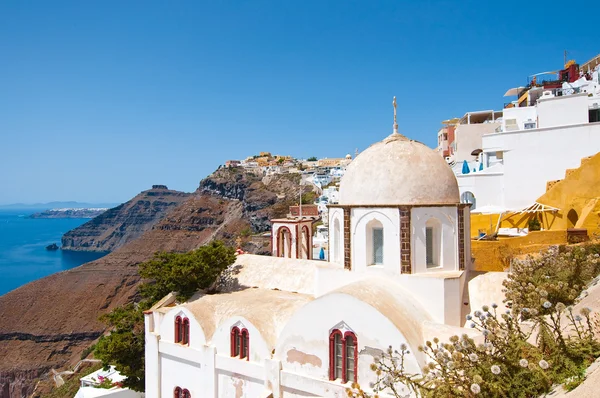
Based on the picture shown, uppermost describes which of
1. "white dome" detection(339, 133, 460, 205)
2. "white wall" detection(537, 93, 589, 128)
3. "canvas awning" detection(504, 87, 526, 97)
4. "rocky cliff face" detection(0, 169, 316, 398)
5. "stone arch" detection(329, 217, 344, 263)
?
"canvas awning" detection(504, 87, 526, 97)

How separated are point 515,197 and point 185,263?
794 inches

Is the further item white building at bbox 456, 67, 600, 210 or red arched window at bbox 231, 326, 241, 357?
white building at bbox 456, 67, 600, 210

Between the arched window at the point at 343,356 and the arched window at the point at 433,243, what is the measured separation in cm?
389

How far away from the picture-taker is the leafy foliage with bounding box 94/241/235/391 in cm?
1780

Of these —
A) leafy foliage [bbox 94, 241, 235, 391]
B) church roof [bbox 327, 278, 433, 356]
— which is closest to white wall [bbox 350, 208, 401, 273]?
church roof [bbox 327, 278, 433, 356]

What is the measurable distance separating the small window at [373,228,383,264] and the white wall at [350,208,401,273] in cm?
22

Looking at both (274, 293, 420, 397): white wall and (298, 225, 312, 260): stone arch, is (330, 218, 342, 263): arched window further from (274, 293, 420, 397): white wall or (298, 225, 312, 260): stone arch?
(298, 225, 312, 260): stone arch

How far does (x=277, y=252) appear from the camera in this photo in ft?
68.3

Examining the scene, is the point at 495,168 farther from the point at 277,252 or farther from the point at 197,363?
the point at 197,363

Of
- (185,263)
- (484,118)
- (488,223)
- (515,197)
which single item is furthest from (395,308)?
(484,118)

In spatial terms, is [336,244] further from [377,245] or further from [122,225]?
[122,225]

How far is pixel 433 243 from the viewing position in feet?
43.0

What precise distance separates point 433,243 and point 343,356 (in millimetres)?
4774

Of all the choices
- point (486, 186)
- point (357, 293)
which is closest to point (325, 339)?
point (357, 293)
